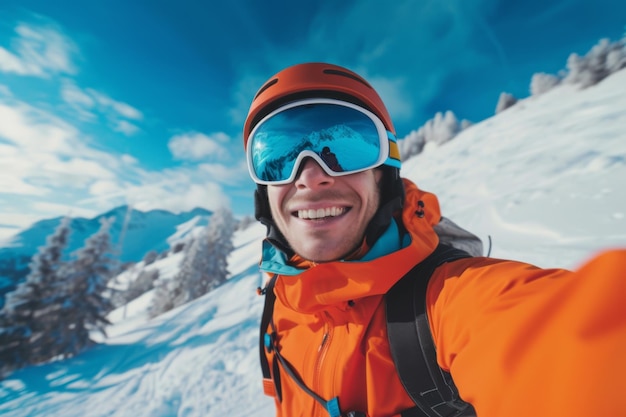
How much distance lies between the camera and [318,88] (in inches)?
86.0

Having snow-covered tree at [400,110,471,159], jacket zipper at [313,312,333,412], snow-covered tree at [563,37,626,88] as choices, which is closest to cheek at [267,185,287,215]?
jacket zipper at [313,312,333,412]

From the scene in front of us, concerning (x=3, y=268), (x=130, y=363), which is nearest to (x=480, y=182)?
(x=130, y=363)

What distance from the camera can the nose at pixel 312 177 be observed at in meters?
1.98

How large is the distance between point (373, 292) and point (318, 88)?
5.50 ft

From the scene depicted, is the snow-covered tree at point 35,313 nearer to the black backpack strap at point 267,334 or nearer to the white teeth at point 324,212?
the black backpack strap at point 267,334

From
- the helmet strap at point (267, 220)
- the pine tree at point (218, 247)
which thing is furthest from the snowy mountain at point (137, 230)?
the helmet strap at point (267, 220)

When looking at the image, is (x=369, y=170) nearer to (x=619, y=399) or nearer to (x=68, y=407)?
(x=619, y=399)

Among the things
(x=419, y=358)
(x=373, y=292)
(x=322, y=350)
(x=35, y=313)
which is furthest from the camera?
(x=35, y=313)

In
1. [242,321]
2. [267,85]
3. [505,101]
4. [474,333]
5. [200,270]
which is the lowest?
[242,321]

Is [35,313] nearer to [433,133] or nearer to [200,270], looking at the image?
[200,270]

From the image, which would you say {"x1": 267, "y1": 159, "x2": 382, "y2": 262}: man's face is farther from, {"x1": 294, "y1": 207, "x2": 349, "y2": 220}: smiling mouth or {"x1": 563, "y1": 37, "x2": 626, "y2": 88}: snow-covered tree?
{"x1": 563, "y1": 37, "x2": 626, "y2": 88}: snow-covered tree

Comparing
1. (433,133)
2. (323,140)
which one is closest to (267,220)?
(323,140)

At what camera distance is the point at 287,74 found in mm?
2355

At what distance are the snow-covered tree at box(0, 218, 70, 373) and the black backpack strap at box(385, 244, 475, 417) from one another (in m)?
15.7
